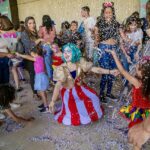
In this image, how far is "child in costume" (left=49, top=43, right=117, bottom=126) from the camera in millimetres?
3668

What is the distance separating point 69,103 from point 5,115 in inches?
43.5

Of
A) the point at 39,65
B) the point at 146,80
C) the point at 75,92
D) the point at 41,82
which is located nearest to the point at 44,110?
the point at 41,82

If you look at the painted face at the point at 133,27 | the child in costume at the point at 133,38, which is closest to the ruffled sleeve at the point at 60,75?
the child in costume at the point at 133,38

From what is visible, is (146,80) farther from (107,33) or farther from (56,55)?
(56,55)

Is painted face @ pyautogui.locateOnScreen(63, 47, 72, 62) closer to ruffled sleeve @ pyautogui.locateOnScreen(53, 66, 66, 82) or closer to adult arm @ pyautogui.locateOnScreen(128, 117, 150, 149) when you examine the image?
ruffled sleeve @ pyautogui.locateOnScreen(53, 66, 66, 82)

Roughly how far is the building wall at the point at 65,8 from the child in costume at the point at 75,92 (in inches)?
168

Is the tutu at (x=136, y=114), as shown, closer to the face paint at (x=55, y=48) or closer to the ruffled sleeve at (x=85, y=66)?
the ruffled sleeve at (x=85, y=66)

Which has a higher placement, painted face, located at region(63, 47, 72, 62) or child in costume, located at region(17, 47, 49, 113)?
painted face, located at region(63, 47, 72, 62)

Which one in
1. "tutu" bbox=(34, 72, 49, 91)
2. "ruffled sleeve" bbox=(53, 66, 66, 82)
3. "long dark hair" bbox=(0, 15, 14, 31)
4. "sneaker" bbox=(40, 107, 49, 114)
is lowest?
"sneaker" bbox=(40, 107, 49, 114)

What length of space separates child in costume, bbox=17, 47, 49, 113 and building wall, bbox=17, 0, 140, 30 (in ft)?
13.0

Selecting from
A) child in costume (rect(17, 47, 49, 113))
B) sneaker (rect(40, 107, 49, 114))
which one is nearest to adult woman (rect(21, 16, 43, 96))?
child in costume (rect(17, 47, 49, 113))

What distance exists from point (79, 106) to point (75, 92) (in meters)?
0.19

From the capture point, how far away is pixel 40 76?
4.34 m

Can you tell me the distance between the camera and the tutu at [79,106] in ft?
12.1
